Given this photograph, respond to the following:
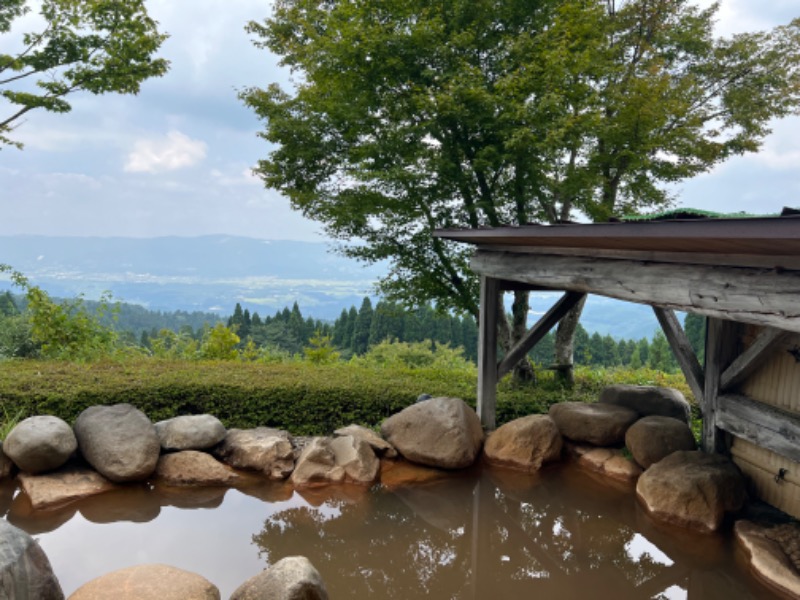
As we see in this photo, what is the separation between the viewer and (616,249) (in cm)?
450

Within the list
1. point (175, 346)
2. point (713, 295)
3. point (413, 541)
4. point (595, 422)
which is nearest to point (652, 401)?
point (595, 422)

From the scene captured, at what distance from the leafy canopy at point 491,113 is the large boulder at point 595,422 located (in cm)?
256

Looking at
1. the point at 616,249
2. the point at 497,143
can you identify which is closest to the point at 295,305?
the point at 497,143

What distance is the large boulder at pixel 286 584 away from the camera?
3.09m

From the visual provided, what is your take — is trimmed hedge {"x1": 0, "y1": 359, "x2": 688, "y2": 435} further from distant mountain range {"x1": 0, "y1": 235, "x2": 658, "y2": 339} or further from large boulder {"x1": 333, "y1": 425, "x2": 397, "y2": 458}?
distant mountain range {"x1": 0, "y1": 235, "x2": 658, "y2": 339}

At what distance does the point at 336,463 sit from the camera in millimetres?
5766

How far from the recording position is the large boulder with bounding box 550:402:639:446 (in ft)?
20.8

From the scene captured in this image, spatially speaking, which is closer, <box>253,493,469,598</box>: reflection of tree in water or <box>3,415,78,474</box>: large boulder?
<box>253,493,469,598</box>: reflection of tree in water

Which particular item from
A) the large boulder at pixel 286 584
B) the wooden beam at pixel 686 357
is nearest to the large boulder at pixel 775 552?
the wooden beam at pixel 686 357

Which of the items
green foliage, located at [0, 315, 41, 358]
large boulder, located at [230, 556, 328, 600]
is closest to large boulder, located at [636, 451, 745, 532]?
large boulder, located at [230, 556, 328, 600]

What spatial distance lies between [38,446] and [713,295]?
19.2ft

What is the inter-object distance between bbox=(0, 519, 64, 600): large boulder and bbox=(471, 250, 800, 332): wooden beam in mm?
4257

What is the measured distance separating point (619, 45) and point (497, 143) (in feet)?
9.70

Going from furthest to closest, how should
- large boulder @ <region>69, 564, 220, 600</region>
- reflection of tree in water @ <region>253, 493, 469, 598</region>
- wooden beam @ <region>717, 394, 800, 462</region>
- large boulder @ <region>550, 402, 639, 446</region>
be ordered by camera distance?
large boulder @ <region>550, 402, 639, 446</region> < wooden beam @ <region>717, 394, 800, 462</region> < reflection of tree in water @ <region>253, 493, 469, 598</region> < large boulder @ <region>69, 564, 220, 600</region>
